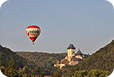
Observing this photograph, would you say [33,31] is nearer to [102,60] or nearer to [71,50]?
[102,60]

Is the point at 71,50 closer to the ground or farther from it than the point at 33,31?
farther from it

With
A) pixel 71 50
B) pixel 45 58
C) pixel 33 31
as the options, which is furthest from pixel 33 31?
pixel 45 58

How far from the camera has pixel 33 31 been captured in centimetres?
2361

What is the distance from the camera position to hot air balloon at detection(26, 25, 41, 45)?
2362 centimetres

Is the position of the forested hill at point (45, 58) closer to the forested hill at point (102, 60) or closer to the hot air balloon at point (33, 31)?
the forested hill at point (102, 60)

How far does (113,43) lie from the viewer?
42.9 m

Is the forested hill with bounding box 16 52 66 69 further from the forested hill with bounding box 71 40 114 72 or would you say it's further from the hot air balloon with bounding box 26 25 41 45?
the hot air balloon with bounding box 26 25 41 45

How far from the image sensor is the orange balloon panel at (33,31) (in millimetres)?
23625

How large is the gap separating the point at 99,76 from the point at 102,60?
1568 cm

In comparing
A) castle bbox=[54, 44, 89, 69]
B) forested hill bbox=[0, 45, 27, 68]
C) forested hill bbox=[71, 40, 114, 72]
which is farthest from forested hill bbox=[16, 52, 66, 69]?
forested hill bbox=[0, 45, 27, 68]

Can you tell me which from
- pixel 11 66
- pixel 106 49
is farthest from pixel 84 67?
pixel 11 66

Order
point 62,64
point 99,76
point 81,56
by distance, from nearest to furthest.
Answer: point 99,76, point 62,64, point 81,56

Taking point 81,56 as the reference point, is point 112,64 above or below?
below

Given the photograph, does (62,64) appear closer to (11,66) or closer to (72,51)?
(72,51)
